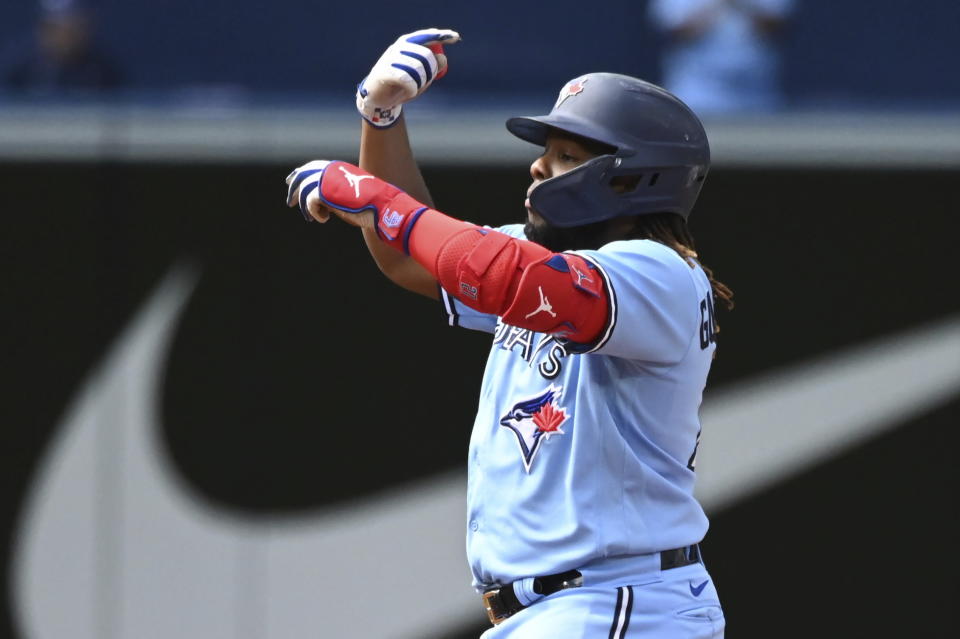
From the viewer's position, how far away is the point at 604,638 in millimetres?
2873

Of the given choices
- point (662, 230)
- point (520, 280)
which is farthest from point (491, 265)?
point (662, 230)

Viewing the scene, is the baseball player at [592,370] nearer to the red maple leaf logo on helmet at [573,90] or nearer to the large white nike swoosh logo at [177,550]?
the red maple leaf logo on helmet at [573,90]

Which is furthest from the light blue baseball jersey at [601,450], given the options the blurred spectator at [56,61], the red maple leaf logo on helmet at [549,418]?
the blurred spectator at [56,61]

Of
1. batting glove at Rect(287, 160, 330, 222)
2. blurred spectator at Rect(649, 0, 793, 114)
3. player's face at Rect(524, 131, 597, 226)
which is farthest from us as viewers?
blurred spectator at Rect(649, 0, 793, 114)

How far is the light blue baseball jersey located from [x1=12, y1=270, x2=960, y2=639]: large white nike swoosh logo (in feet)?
7.39

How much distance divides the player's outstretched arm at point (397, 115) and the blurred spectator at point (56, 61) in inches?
102

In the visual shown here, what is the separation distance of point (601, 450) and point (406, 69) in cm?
91

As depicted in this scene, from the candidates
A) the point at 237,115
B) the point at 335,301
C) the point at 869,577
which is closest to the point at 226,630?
the point at 335,301

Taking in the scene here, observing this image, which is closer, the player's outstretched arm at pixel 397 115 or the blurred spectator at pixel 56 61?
the player's outstretched arm at pixel 397 115

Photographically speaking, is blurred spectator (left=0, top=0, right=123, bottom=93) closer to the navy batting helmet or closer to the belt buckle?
the navy batting helmet

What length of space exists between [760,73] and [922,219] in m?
1.01

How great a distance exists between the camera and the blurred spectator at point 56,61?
18.5 feet

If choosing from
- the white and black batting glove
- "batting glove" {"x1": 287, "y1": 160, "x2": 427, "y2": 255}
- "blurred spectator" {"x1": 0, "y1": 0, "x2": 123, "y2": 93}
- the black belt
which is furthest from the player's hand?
"blurred spectator" {"x1": 0, "y1": 0, "x2": 123, "y2": 93}

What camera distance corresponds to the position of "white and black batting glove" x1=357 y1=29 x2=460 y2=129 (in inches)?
121
